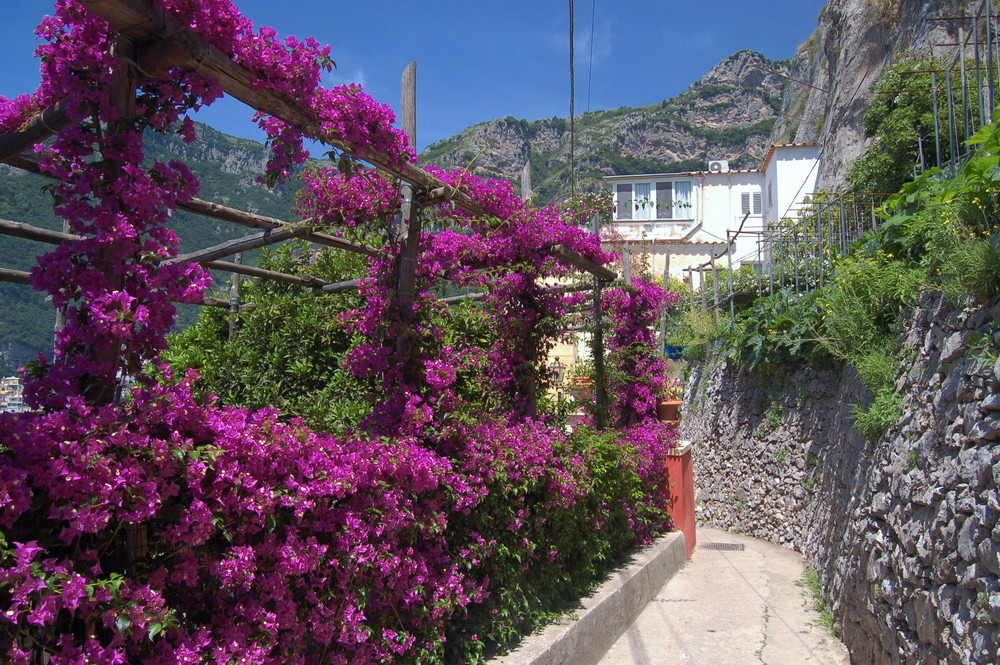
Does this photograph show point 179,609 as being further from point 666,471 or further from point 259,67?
point 666,471

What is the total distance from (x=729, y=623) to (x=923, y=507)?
110 inches

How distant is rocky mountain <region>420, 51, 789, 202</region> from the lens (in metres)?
76.8

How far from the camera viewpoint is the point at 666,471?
873cm

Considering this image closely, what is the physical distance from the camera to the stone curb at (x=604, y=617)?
4.31 metres

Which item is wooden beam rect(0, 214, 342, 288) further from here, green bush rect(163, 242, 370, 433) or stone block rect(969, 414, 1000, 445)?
stone block rect(969, 414, 1000, 445)

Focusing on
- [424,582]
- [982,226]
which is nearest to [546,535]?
[424,582]

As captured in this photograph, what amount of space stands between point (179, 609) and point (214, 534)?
0.25m

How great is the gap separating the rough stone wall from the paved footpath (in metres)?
0.33

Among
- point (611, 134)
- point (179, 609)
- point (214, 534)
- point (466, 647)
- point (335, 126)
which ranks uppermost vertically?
point (611, 134)

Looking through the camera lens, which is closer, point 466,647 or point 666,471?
point 466,647

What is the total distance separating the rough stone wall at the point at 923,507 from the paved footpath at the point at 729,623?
0.33 m

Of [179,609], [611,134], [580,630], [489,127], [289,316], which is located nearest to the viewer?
[179,609]

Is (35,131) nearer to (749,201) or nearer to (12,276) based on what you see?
(12,276)

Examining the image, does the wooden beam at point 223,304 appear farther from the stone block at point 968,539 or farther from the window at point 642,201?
the window at point 642,201
